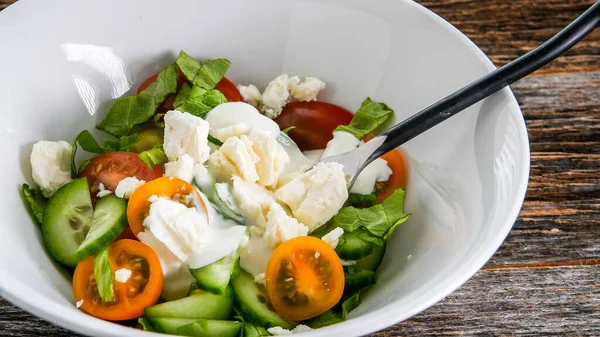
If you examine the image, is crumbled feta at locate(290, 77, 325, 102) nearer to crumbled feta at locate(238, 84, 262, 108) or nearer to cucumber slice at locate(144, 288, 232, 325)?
crumbled feta at locate(238, 84, 262, 108)

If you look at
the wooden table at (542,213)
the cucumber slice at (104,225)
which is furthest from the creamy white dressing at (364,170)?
the cucumber slice at (104,225)

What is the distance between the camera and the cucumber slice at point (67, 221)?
1786mm

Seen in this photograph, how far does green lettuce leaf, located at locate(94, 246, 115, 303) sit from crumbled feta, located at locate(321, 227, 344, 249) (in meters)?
0.58

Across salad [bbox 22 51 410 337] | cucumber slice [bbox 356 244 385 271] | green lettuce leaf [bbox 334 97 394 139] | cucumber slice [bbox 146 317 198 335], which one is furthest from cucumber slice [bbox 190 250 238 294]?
green lettuce leaf [bbox 334 97 394 139]

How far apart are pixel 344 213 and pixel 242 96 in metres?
0.69

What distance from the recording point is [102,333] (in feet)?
4.56

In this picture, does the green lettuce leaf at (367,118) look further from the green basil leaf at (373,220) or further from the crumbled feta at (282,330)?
the crumbled feta at (282,330)

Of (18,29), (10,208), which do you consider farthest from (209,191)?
(18,29)

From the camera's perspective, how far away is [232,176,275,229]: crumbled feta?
6.18ft

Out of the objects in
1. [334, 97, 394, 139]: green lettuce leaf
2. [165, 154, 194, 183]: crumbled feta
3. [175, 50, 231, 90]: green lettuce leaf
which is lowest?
[334, 97, 394, 139]: green lettuce leaf

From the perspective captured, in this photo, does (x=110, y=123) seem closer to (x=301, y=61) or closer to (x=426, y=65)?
(x=301, y=61)

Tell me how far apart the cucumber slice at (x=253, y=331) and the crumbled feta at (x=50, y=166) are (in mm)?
727

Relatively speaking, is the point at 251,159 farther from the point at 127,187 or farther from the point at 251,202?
the point at 127,187

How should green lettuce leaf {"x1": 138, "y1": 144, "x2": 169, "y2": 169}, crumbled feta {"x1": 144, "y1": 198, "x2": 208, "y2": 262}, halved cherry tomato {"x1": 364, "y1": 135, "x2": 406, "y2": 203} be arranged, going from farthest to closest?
halved cherry tomato {"x1": 364, "y1": 135, "x2": 406, "y2": 203}, green lettuce leaf {"x1": 138, "y1": 144, "x2": 169, "y2": 169}, crumbled feta {"x1": 144, "y1": 198, "x2": 208, "y2": 262}
